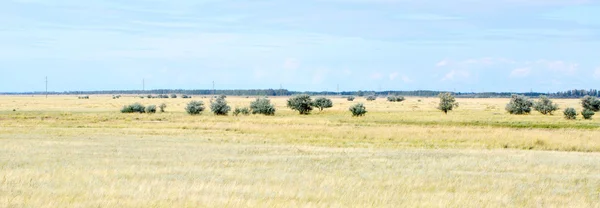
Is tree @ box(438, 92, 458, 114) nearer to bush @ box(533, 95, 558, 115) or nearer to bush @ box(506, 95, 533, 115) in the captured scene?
bush @ box(506, 95, 533, 115)

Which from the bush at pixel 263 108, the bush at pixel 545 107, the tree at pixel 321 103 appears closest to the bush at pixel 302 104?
the bush at pixel 263 108

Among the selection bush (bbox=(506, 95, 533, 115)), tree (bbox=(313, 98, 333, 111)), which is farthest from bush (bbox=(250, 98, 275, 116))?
bush (bbox=(506, 95, 533, 115))

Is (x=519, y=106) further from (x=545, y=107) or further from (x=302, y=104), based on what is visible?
(x=302, y=104)

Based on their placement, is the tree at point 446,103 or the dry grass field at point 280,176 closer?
the dry grass field at point 280,176

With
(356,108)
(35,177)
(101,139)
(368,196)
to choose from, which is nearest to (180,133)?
(101,139)

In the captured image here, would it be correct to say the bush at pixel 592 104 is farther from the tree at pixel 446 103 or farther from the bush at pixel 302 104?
the bush at pixel 302 104

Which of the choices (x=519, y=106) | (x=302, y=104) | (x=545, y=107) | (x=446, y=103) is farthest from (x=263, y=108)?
(x=545, y=107)

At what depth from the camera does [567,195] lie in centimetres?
1883

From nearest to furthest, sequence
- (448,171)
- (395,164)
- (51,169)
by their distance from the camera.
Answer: (51,169), (448,171), (395,164)

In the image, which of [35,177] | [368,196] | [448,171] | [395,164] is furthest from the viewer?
[395,164]

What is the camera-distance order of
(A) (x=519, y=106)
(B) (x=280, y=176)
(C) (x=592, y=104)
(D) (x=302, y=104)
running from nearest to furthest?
(B) (x=280, y=176) < (D) (x=302, y=104) < (A) (x=519, y=106) < (C) (x=592, y=104)

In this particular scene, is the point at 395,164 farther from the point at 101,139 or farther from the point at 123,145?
the point at 101,139

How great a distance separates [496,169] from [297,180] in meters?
8.56

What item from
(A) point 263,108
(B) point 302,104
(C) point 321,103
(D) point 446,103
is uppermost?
(D) point 446,103
